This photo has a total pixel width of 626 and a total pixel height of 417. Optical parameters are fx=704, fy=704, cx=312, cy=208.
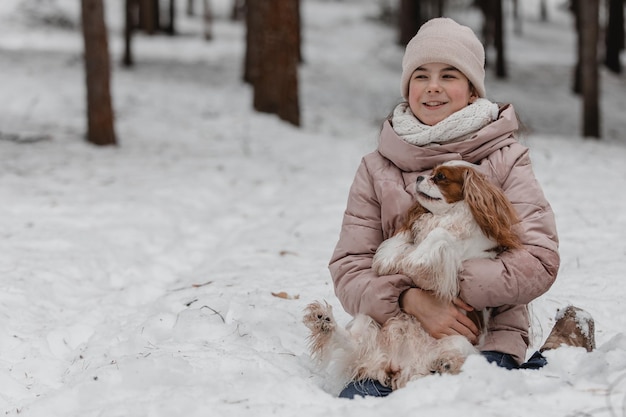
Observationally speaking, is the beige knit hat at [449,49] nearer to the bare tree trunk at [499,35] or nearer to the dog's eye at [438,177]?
the dog's eye at [438,177]

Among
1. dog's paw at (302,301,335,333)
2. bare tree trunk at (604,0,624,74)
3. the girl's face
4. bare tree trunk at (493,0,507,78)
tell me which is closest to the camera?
dog's paw at (302,301,335,333)

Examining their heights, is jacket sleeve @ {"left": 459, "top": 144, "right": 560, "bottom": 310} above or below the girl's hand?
above

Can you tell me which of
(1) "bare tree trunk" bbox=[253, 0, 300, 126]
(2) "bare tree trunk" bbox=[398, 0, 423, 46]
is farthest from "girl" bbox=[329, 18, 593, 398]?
(2) "bare tree trunk" bbox=[398, 0, 423, 46]

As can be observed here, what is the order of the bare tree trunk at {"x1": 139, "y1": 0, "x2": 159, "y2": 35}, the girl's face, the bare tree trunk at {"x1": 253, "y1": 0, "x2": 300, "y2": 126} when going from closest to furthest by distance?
1. the girl's face
2. the bare tree trunk at {"x1": 253, "y1": 0, "x2": 300, "y2": 126}
3. the bare tree trunk at {"x1": 139, "y1": 0, "x2": 159, "y2": 35}

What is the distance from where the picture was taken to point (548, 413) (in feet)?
8.39

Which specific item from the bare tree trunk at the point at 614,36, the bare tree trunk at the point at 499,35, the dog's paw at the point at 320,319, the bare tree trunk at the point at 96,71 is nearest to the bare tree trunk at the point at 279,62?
the bare tree trunk at the point at 96,71

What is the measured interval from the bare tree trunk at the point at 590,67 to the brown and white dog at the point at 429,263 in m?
11.1

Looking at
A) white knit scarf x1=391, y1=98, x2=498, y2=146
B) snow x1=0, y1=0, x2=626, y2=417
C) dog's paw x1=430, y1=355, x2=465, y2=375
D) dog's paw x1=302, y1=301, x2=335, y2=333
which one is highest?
white knit scarf x1=391, y1=98, x2=498, y2=146

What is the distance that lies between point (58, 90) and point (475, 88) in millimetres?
12471

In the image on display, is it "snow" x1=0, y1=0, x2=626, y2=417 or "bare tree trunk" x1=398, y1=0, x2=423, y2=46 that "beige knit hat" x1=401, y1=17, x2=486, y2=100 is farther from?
"bare tree trunk" x1=398, y1=0, x2=423, y2=46

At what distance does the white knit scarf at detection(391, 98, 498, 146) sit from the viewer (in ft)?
10.7

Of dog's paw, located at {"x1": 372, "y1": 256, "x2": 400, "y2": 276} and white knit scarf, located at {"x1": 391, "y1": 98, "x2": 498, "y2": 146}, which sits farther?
white knit scarf, located at {"x1": 391, "y1": 98, "x2": 498, "y2": 146}

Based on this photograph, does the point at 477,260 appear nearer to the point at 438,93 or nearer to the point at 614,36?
the point at 438,93

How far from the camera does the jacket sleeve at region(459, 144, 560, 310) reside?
2.98 meters
